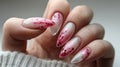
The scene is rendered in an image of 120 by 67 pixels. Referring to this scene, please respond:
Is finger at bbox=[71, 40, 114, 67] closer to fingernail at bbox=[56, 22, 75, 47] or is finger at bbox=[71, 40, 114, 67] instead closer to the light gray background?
fingernail at bbox=[56, 22, 75, 47]

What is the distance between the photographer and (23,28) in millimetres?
483

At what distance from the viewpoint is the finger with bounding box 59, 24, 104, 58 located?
487mm

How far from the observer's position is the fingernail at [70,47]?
19.1 inches

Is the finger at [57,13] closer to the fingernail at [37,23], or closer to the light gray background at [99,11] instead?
the fingernail at [37,23]

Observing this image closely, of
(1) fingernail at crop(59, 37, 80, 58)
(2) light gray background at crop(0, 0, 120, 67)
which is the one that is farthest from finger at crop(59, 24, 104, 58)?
(2) light gray background at crop(0, 0, 120, 67)

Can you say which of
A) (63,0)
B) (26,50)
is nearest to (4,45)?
(26,50)

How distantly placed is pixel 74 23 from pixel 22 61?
0.13 metres

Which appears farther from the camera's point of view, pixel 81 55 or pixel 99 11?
pixel 99 11

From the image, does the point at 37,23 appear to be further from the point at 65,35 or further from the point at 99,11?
the point at 99,11

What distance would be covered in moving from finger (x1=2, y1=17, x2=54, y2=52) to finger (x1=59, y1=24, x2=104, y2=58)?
54mm

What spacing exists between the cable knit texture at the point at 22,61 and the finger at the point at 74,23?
6cm

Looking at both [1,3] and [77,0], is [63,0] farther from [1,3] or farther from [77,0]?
[1,3]

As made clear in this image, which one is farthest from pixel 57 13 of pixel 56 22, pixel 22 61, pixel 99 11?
pixel 99 11

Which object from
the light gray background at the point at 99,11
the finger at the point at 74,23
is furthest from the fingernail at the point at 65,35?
the light gray background at the point at 99,11
